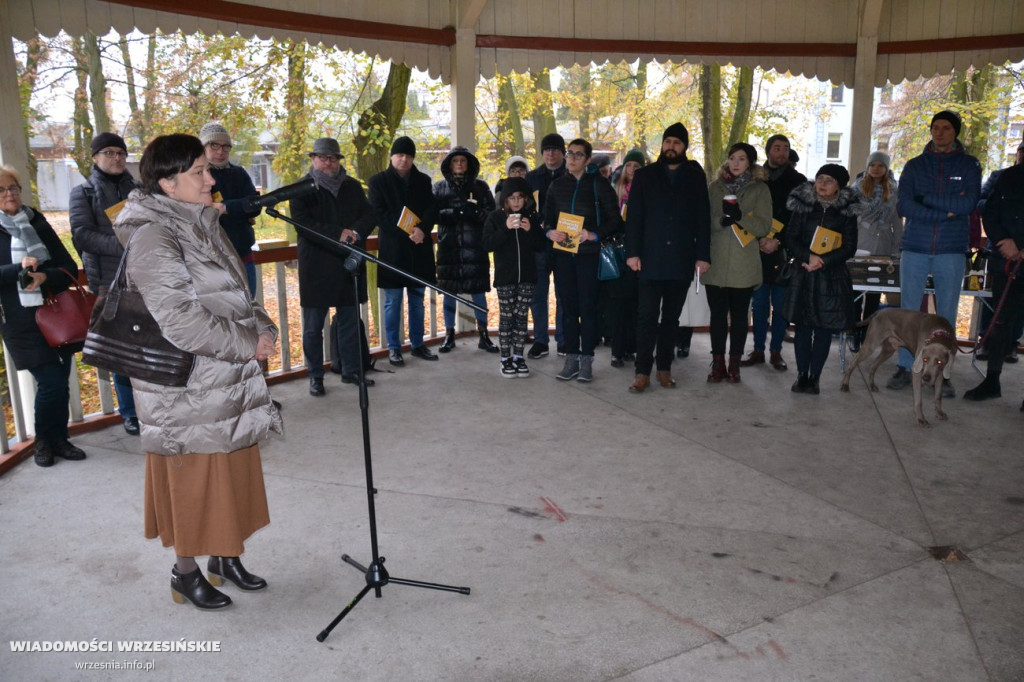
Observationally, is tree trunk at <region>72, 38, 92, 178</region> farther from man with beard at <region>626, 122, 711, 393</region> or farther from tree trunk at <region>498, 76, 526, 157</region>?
man with beard at <region>626, 122, 711, 393</region>

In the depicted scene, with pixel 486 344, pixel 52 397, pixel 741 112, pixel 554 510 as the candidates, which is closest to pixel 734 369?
pixel 486 344

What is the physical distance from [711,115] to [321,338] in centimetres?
885

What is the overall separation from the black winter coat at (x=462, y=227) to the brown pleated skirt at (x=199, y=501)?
3.92 m

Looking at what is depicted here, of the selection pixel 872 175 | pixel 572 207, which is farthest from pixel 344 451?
pixel 872 175

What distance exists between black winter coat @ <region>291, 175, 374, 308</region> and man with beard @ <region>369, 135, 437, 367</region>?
17.4 inches

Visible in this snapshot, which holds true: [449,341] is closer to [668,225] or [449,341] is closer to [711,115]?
[668,225]

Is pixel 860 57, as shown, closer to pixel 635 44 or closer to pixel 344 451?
pixel 635 44

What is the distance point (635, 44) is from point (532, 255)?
2806 mm

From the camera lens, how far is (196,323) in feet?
8.66

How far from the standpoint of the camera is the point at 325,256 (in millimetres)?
5734

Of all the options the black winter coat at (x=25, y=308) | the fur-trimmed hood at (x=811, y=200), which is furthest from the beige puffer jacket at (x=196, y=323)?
the fur-trimmed hood at (x=811, y=200)

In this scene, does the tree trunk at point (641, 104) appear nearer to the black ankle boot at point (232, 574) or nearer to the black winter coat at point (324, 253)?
the black winter coat at point (324, 253)

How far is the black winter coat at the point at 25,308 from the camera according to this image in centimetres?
421

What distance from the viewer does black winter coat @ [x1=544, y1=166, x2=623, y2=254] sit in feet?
19.3
